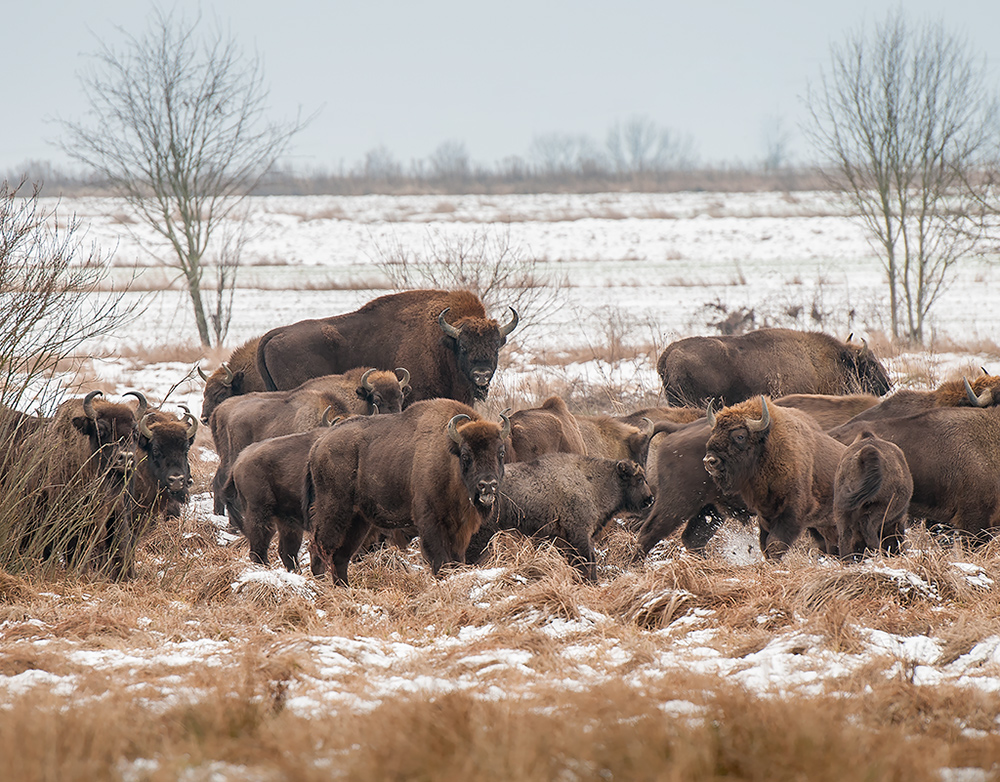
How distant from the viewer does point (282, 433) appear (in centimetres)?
1123

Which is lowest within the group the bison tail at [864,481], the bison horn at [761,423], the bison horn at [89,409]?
the bison tail at [864,481]

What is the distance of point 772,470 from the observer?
29.4 ft

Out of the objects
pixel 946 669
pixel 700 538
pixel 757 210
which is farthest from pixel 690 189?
pixel 946 669

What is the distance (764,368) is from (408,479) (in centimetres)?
807

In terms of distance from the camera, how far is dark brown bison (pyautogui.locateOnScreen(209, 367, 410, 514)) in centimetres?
1142

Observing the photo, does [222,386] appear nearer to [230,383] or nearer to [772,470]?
[230,383]

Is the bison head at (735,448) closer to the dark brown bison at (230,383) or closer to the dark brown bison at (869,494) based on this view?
the dark brown bison at (869,494)

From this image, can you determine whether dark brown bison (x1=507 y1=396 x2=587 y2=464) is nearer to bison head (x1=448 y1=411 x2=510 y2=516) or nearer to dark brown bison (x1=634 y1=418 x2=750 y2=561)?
dark brown bison (x1=634 y1=418 x2=750 y2=561)

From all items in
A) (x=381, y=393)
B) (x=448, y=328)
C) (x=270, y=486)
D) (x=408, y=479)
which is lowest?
(x=270, y=486)

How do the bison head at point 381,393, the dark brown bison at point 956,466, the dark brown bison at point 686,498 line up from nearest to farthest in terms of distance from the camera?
1. the dark brown bison at point 956,466
2. the dark brown bison at point 686,498
3. the bison head at point 381,393

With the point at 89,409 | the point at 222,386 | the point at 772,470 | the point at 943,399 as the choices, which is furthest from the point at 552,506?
the point at 222,386

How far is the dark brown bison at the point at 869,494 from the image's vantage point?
8.05 meters

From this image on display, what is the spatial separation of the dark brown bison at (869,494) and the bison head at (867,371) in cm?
682

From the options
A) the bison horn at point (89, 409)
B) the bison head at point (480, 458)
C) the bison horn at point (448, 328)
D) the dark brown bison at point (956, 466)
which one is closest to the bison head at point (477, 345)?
the bison horn at point (448, 328)
